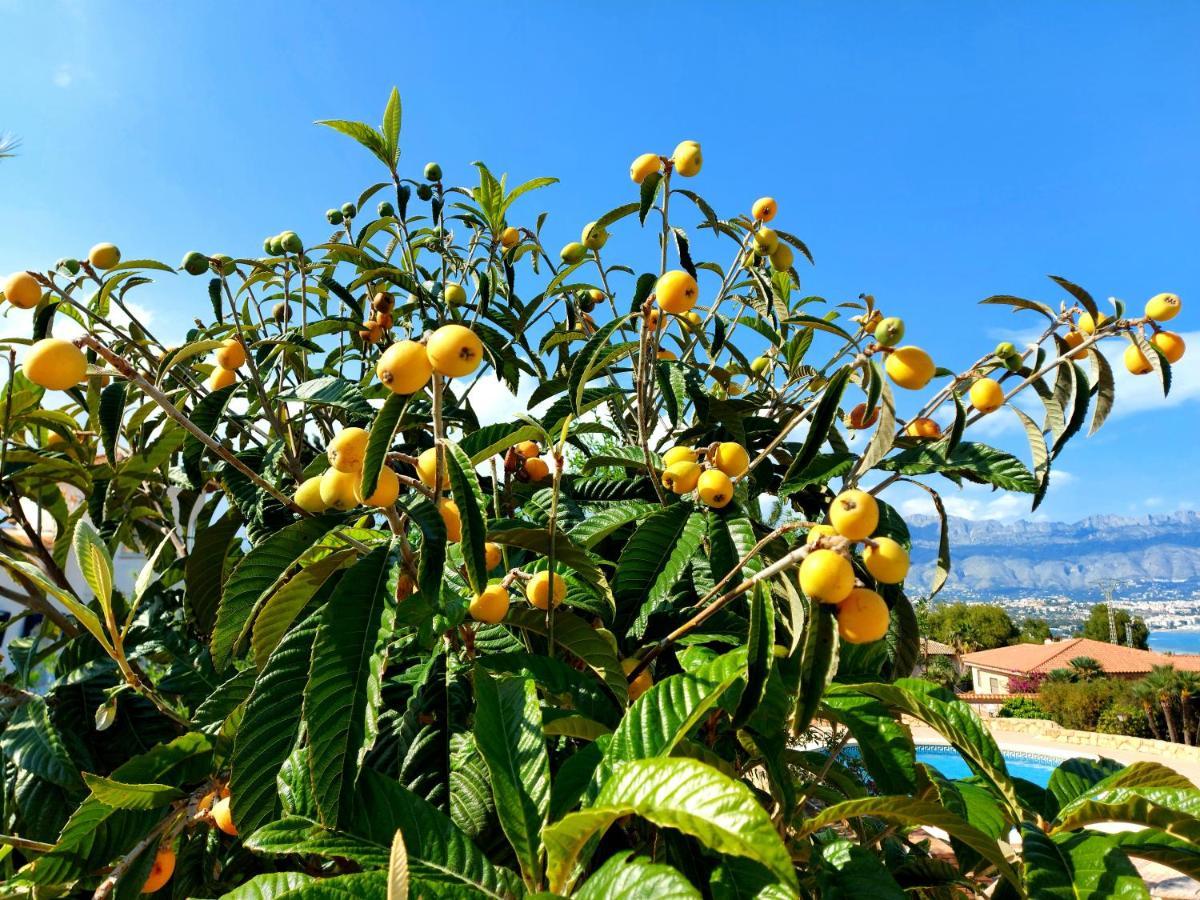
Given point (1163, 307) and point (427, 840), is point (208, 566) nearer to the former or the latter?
point (427, 840)

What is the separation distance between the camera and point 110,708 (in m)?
1.45

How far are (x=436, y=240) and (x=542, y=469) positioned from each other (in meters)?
0.97

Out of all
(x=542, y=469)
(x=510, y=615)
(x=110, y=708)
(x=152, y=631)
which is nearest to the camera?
(x=510, y=615)

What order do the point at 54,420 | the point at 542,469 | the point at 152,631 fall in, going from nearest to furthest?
the point at 152,631 < the point at 542,469 < the point at 54,420

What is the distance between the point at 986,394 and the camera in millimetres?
1427

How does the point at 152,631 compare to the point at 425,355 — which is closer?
the point at 425,355

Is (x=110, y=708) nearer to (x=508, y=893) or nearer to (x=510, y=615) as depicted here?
(x=510, y=615)

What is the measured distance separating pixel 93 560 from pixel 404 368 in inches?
29.1

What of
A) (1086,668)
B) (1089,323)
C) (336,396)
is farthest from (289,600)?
(1086,668)

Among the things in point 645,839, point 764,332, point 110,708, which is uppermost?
point 764,332

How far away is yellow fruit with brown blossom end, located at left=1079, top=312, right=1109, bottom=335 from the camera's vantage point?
1579 millimetres

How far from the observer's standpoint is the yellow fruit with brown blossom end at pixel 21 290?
147 cm

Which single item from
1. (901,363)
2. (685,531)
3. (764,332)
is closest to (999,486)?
(901,363)

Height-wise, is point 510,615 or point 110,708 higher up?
point 510,615
